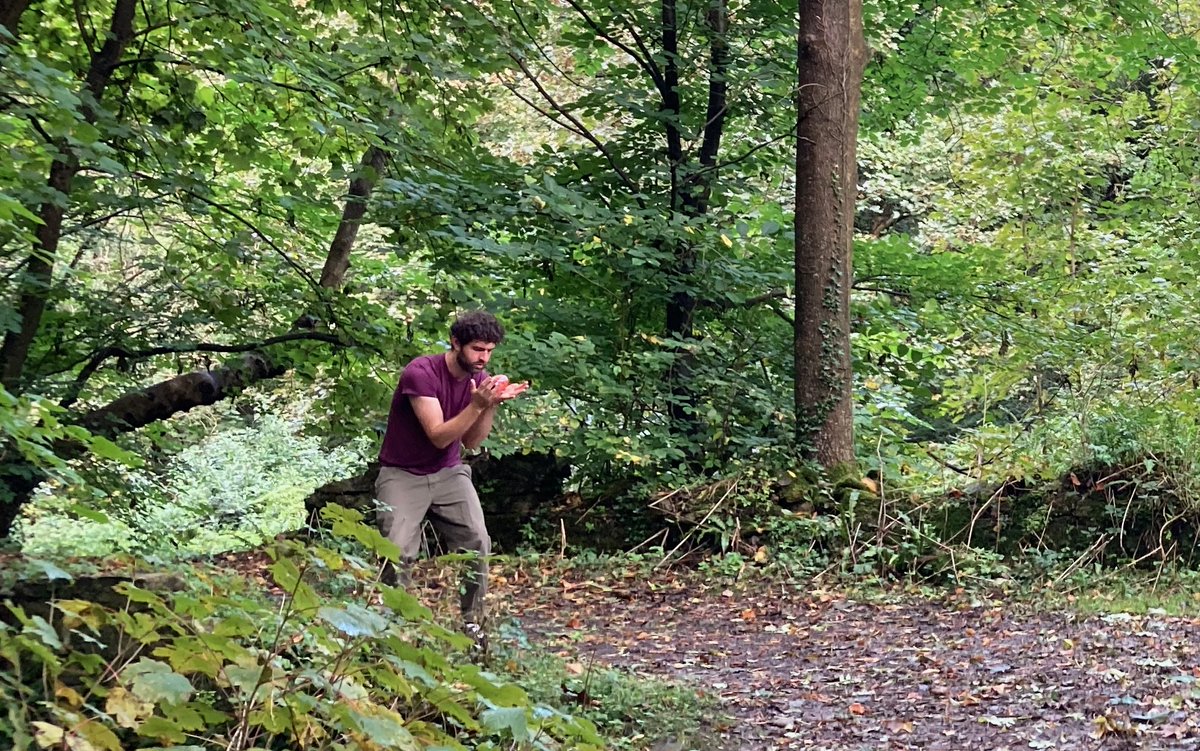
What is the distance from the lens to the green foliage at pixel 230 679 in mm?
2891

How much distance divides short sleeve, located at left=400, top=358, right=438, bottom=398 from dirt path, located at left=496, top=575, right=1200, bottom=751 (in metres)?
2.08

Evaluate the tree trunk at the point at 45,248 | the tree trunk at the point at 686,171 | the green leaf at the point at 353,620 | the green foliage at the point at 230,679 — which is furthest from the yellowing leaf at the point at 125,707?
the tree trunk at the point at 686,171

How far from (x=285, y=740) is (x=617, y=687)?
2047 millimetres

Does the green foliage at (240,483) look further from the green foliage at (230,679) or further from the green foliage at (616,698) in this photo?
the green foliage at (230,679)

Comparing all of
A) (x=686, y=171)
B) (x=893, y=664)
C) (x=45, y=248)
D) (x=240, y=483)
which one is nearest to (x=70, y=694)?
(x=893, y=664)

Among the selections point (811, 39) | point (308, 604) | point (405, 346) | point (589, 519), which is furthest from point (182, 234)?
point (308, 604)

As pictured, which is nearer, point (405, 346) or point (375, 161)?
point (405, 346)

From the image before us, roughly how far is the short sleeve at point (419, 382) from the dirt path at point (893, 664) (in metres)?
2.08

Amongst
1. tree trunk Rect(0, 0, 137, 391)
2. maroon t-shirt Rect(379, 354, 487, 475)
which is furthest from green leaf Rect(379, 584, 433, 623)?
tree trunk Rect(0, 0, 137, 391)

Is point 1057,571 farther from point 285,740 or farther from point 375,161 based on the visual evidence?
point 375,161

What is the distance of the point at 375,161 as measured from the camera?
1052 cm

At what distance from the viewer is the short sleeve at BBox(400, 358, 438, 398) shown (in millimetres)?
5121

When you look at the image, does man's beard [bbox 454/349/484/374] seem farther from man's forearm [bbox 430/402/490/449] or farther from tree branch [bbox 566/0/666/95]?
tree branch [bbox 566/0/666/95]

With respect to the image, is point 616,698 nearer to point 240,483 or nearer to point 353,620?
point 353,620
